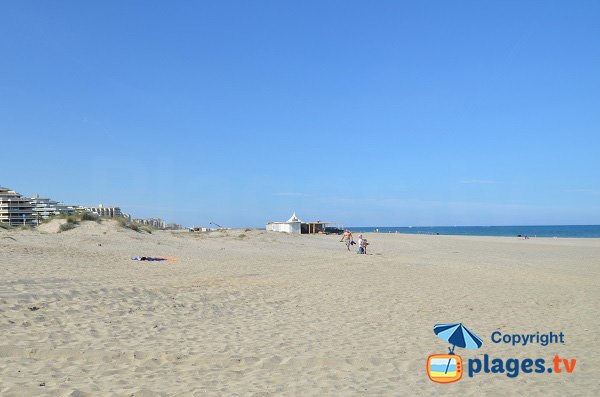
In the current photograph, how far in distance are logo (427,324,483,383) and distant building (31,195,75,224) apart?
38940mm

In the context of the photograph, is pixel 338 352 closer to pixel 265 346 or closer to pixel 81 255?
pixel 265 346

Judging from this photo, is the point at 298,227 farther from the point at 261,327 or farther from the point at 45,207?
the point at 261,327

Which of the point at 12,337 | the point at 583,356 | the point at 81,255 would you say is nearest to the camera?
the point at 12,337

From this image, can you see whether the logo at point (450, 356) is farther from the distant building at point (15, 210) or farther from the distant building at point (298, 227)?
the distant building at point (298, 227)

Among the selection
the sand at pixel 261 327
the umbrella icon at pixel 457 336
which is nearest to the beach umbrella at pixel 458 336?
the umbrella icon at pixel 457 336

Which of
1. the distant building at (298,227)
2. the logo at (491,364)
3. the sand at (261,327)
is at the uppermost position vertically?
the distant building at (298,227)

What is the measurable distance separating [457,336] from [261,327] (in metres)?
3.67

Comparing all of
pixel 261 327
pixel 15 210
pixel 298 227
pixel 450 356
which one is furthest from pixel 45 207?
pixel 450 356

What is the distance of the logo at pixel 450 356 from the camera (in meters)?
6.54

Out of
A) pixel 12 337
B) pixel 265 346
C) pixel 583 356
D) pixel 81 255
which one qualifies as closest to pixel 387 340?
pixel 265 346

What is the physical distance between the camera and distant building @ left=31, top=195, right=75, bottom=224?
40.9 metres

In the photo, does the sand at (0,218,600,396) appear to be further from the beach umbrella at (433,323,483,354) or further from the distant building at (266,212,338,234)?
the distant building at (266,212,338,234)

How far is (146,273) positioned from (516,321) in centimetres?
1089

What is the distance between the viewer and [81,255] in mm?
19219
